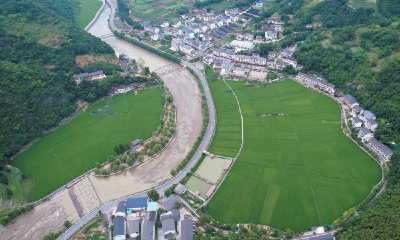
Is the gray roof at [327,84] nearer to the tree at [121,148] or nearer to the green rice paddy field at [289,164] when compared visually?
the green rice paddy field at [289,164]

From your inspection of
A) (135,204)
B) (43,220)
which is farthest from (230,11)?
(43,220)

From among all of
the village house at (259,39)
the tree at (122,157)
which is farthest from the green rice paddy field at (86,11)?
the tree at (122,157)

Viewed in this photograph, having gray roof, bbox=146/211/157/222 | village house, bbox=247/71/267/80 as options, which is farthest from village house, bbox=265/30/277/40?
gray roof, bbox=146/211/157/222

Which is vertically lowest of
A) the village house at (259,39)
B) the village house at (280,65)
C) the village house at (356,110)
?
the village house at (356,110)

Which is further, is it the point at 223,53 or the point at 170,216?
the point at 223,53

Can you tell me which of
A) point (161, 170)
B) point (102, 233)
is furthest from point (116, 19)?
point (102, 233)

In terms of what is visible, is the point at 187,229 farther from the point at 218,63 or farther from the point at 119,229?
the point at 218,63

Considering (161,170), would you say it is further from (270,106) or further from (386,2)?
(386,2)
